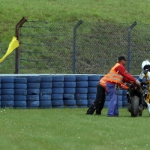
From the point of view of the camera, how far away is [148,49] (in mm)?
27500

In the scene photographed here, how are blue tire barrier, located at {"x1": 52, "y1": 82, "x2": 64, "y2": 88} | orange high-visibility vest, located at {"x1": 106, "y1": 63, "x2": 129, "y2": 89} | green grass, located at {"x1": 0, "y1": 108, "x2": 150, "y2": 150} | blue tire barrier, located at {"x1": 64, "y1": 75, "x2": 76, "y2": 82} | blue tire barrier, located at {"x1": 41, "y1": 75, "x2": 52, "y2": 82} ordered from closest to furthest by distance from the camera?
green grass, located at {"x1": 0, "y1": 108, "x2": 150, "y2": 150} → orange high-visibility vest, located at {"x1": 106, "y1": 63, "x2": 129, "y2": 89} → blue tire barrier, located at {"x1": 41, "y1": 75, "x2": 52, "y2": 82} → blue tire barrier, located at {"x1": 52, "y1": 82, "x2": 64, "y2": 88} → blue tire barrier, located at {"x1": 64, "y1": 75, "x2": 76, "y2": 82}

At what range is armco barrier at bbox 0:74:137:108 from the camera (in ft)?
68.1

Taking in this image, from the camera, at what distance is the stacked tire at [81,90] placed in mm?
21703

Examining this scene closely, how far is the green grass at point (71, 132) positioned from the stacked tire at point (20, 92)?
2.27 m

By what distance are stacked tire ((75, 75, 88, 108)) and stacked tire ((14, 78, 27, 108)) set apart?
1.70 metres

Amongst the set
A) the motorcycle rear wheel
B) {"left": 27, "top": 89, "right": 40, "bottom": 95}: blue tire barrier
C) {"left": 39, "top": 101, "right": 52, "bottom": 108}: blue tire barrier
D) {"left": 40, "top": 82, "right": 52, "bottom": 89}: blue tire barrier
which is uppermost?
{"left": 40, "top": 82, "right": 52, "bottom": 89}: blue tire barrier

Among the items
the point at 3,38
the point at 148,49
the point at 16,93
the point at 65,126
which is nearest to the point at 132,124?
the point at 65,126

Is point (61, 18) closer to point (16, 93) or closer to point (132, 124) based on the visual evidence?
point (16, 93)

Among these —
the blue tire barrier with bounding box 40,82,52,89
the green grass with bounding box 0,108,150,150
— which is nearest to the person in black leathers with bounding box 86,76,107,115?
the green grass with bounding box 0,108,150,150

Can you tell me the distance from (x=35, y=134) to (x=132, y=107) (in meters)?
5.67

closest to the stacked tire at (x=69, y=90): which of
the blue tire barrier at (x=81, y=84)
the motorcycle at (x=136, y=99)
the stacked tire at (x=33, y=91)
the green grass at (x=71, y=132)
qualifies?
the blue tire barrier at (x=81, y=84)

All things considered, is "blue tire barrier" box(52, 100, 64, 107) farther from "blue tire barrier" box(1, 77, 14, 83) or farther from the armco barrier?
"blue tire barrier" box(1, 77, 14, 83)

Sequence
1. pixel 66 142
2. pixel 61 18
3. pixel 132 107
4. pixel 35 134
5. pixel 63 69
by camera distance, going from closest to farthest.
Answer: pixel 66 142
pixel 35 134
pixel 132 107
pixel 63 69
pixel 61 18

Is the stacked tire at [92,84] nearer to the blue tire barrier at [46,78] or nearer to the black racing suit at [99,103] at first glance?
the blue tire barrier at [46,78]
